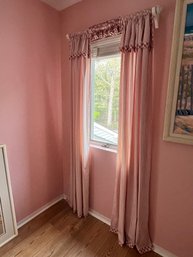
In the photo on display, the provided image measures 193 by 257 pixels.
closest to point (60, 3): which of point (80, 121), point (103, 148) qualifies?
point (80, 121)

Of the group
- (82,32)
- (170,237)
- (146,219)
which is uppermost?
(82,32)

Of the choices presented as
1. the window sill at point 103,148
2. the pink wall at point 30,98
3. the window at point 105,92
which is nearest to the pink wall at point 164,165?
the window sill at point 103,148

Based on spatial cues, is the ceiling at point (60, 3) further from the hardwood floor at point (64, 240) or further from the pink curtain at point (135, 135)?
the hardwood floor at point (64, 240)

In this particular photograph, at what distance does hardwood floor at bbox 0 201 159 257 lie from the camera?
149 cm

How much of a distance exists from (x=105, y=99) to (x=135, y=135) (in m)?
0.59

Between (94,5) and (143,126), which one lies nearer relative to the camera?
(143,126)

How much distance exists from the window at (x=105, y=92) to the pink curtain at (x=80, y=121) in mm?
136

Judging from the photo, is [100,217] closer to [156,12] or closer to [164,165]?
[164,165]

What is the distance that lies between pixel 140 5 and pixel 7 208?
2.24 metres

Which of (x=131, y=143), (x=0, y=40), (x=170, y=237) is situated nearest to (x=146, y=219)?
(x=170, y=237)

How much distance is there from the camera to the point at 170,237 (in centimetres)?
141

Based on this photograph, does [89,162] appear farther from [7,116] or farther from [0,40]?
[0,40]

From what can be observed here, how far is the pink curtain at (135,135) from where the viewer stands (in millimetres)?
1259

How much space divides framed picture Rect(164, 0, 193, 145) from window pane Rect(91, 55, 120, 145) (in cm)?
56
